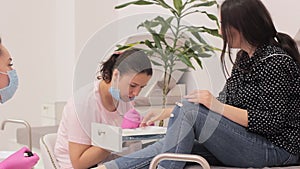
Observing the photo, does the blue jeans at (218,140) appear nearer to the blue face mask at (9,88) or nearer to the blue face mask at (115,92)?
the blue face mask at (115,92)

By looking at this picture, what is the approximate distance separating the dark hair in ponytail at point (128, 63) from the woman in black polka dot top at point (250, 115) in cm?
17

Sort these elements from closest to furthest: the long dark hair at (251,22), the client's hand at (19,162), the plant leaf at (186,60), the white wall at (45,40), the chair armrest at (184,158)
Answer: the chair armrest at (184,158) → the client's hand at (19,162) → the long dark hair at (251,22) → the plant leaf at (186,60) → the white wall at (45,40)

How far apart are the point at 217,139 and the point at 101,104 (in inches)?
17.0

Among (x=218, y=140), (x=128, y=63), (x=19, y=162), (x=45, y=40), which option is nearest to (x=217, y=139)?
(x=218, y=140)

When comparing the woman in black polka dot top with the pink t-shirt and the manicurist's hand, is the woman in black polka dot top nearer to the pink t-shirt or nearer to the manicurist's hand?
the manicurist's hand

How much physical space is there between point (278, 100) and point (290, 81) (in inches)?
3.0

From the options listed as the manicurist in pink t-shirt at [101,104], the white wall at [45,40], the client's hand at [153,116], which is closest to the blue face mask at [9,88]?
the manicurist in pink t-shirt at [101,104]

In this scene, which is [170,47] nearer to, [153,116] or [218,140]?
[153,116]

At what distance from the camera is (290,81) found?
1.51m

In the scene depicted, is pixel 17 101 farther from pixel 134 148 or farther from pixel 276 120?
pixel 276 120

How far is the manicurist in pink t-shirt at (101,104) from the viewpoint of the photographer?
5.03ft

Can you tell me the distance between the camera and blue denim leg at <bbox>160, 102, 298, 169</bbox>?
1.48 m

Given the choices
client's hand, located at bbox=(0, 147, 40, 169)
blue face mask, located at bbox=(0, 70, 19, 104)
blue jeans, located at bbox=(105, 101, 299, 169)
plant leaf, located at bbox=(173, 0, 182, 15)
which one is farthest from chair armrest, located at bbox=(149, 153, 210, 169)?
plant leaf, located at bbox=(173, 0, 182, 15)

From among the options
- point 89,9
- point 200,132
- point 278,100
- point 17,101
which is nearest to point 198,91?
point 200,132
